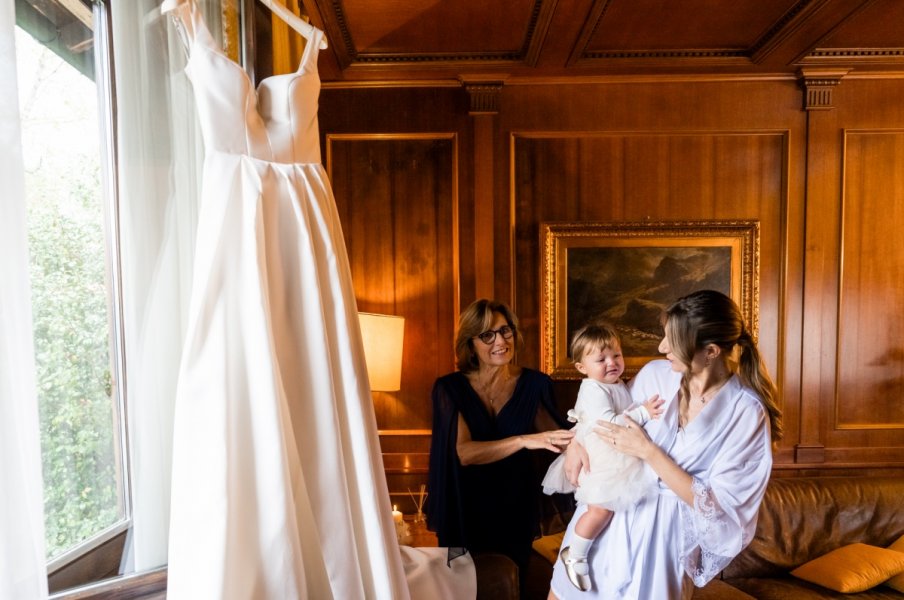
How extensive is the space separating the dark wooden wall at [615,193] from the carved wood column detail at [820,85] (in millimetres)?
49

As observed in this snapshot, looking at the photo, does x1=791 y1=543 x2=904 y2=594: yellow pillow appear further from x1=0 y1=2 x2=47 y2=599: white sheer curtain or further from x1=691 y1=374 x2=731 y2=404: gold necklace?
x1=0 y1=2 x2=47 y2=599: white sheer curtain

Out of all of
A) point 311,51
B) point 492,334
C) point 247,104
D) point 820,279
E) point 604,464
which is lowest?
point 604,464

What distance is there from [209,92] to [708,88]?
3.15 meters

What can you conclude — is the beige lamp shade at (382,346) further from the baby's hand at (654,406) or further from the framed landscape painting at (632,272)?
the baby's hand at (654,406)

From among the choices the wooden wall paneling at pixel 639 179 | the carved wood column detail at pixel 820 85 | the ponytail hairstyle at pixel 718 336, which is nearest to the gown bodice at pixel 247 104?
the ponytail hairstyle at pixel 718 336

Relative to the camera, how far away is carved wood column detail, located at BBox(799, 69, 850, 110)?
3.06m

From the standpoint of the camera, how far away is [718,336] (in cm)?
147

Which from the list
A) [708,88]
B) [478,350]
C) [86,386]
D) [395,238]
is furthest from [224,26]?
[708,88]

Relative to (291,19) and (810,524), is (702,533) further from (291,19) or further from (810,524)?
(810,524)

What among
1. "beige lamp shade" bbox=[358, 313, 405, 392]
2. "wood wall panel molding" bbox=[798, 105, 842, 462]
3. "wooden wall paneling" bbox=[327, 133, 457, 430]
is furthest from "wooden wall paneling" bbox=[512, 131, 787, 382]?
"beige lamp shade" bbox=[358, 313, 405, 392]

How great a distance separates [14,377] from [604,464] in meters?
1.45

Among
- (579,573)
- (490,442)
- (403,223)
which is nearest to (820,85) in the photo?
(403,223)

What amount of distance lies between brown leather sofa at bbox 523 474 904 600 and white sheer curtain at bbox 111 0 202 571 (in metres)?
2.14

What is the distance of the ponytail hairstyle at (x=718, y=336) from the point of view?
1465 mm
